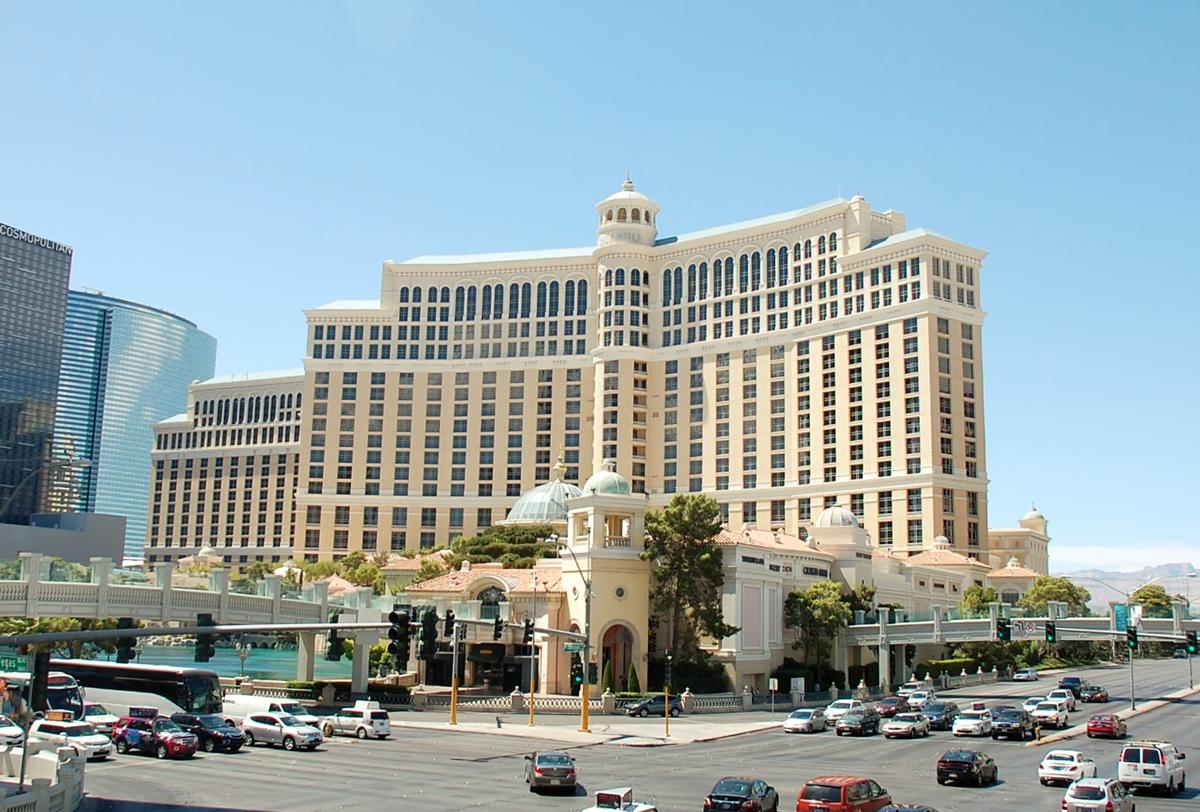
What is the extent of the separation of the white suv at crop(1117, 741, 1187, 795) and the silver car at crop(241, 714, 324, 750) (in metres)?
32.0

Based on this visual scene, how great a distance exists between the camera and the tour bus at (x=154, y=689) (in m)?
57.8

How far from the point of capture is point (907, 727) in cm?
6275

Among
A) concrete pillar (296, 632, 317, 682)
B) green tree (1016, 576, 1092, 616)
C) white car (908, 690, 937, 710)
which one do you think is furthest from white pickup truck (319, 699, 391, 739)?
green tree (1016, 576, 1092, 616)

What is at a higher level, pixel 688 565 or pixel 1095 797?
pixel 688 565

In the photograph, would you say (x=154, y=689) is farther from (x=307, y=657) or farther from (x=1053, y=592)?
(x=1053, y=592)

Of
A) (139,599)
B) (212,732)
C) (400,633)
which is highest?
(139,599)

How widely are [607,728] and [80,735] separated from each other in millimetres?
28348

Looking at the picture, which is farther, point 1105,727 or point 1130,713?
point 1130,713

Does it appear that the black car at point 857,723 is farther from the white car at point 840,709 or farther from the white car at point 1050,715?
the white car at point 1050,715

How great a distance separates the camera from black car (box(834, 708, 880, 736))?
65.2m

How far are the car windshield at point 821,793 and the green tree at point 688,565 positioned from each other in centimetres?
→ 5257

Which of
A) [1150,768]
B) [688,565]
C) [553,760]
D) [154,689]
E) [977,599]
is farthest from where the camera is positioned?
[977,599]

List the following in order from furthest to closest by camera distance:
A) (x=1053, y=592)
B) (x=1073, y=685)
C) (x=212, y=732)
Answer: (x=1053, y=592) → (x=1073, y=685) → (x=212, y=732)

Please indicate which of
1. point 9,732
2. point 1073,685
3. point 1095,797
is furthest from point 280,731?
point 1073,685
